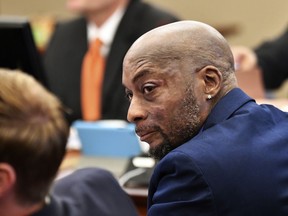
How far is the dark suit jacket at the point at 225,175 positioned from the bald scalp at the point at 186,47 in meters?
0.11

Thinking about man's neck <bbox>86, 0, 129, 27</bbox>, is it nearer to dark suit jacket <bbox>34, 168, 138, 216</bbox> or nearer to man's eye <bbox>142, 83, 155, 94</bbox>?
dark suit jacket <bbox>34, 168, 138, 216</bbox>

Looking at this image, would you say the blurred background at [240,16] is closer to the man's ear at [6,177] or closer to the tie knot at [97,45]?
the tie knot at [97,45]

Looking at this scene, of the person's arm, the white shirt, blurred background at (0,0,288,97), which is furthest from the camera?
blurred background at (0,0,288,97)

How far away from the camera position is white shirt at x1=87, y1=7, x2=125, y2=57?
265 cm

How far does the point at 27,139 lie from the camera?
0.99 metres

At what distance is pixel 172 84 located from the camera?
3.25 ft

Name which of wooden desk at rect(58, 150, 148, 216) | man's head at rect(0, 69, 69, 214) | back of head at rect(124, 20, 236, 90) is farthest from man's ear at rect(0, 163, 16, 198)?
wooden desk at rect(58, 150, 148, 216)

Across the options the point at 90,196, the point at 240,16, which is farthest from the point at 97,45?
the point at 240,16

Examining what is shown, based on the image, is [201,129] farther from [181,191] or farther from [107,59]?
[107,59]

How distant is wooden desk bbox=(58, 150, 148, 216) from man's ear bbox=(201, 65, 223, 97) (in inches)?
30.6

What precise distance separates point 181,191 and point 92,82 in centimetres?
168

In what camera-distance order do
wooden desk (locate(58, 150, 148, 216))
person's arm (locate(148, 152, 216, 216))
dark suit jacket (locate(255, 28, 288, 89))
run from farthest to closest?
Result: dark suit jacket (locate(255, 28, 288, 89)) < wooden desk (locate(58, 150, 148, 216)) < person's arm (locate(148, 152, 216, 216))

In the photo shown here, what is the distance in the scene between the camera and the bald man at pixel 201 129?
0.91m

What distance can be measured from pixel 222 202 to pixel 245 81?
3.41 ft
